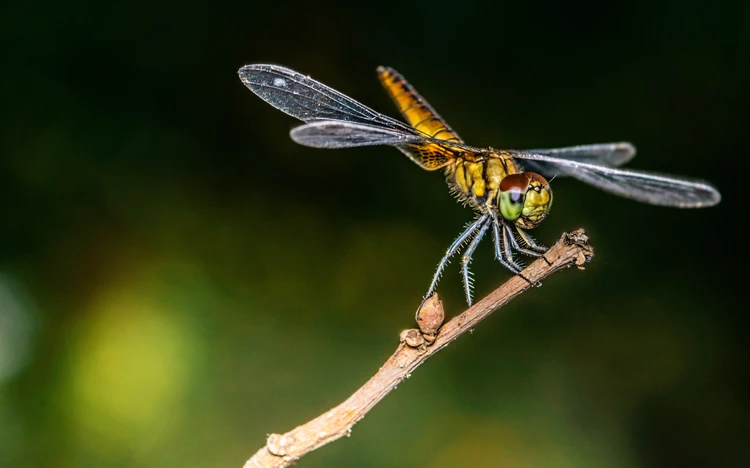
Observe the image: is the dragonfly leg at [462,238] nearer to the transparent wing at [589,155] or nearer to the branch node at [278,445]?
the transparent wing at [589,155]

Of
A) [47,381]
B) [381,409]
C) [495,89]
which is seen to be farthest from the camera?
[495,89]

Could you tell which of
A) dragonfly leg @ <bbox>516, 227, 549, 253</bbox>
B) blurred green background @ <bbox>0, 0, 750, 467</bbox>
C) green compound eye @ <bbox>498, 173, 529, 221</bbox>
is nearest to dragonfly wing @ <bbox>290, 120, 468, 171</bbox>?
green compound eye @ <bbox>498, 173, 529, 221</bbox>

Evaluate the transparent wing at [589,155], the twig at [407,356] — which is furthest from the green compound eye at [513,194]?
the transparent wing at [589,155]

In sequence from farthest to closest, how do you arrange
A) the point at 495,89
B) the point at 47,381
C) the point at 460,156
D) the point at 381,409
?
the point at 495,89 → the point at 381,409 → the point at 47,381 → the point at 460,156

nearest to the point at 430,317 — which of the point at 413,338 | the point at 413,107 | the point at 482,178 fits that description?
the point at 413,338

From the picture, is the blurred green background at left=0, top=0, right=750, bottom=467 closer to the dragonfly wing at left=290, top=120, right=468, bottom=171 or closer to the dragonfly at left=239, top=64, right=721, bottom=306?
the dragonfly at left=239, top=64, right=721, bottom=306

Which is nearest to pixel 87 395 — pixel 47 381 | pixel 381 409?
pixel 47 381

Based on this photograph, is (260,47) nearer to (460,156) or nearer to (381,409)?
(460,156)
